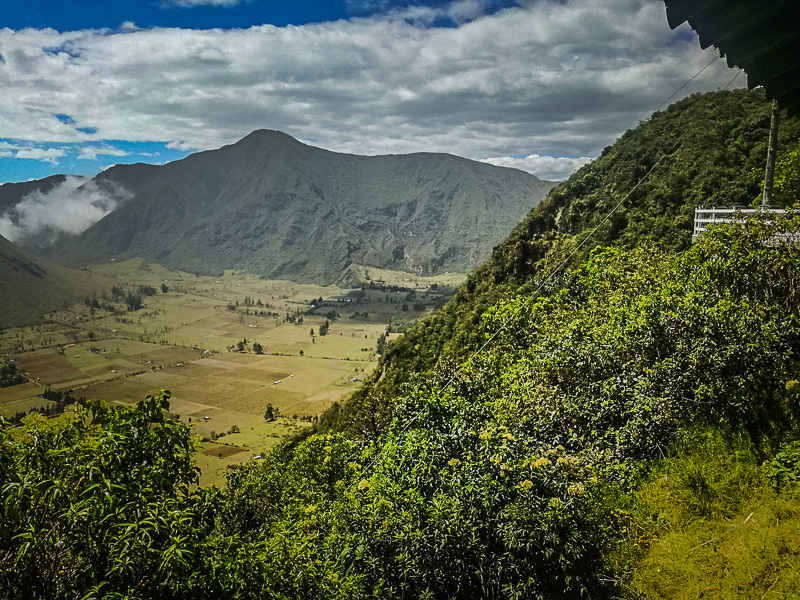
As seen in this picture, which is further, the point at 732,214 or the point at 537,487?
the point at 732,214

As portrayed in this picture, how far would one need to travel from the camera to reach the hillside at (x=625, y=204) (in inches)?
1439

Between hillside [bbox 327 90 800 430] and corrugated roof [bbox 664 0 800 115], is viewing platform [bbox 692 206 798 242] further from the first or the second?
corrugated roof [bbox 664 0 800 115]

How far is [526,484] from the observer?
267 inches

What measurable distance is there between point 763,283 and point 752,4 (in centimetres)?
1219

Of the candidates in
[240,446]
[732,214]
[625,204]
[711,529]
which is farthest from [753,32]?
[240,446]

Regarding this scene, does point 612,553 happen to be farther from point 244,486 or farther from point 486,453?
point 244,486

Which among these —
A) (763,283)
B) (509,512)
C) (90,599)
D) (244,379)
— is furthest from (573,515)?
(244,379)

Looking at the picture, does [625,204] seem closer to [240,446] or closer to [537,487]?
[537,487]

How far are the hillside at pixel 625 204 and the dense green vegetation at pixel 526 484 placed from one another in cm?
2055

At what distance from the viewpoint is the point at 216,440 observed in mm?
107438

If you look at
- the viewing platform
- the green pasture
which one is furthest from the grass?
the green pasture

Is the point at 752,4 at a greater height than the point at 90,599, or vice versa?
the point at 752,4

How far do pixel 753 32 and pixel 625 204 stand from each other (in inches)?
1985

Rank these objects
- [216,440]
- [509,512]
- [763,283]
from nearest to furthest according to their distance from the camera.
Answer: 1. [509,512]
2. [763,283]
3. [216,440]
